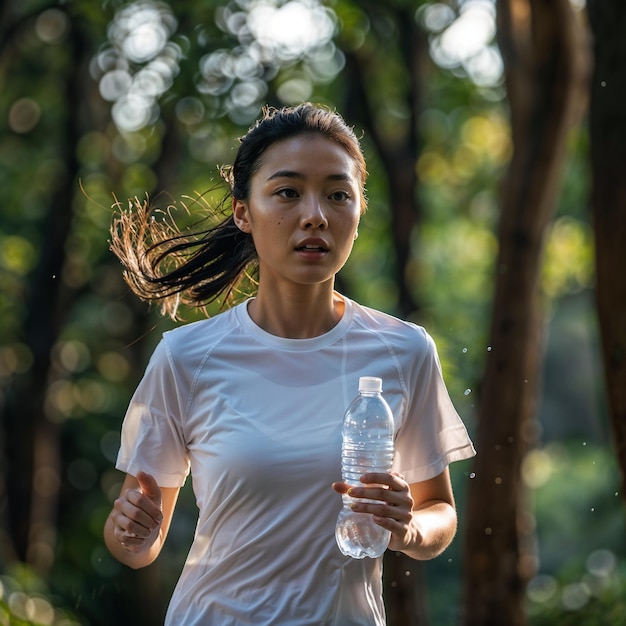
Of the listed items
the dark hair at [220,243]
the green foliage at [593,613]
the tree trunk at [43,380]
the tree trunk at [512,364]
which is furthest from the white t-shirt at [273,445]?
the tree trunk at [43,380]

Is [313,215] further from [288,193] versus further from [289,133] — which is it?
[289,133]

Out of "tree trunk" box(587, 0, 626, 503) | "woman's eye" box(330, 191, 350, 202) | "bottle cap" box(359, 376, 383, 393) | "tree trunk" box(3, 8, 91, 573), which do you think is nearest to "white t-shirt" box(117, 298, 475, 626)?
"bottle cap" box(359, 376, 383, 393)

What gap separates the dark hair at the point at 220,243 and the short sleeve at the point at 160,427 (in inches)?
25.1

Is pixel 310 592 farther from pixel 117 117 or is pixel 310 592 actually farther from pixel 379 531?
pixel 117 117

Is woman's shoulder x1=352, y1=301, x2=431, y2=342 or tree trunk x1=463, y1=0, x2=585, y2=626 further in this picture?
tree trunk x1=463, y1=0, x2=585, y2=626

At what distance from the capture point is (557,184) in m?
8.86

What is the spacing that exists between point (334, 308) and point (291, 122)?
1.86ft

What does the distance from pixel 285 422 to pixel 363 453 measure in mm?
233

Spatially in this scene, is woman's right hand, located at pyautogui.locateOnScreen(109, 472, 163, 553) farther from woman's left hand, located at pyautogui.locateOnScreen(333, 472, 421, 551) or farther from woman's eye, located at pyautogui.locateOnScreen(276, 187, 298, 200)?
woman's eye, located at pyautogui.locateOnScreen(276, 187, 298, 200)

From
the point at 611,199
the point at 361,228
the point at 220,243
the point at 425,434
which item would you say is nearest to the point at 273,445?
the point at 425,434

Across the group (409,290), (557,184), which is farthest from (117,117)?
(557,184)

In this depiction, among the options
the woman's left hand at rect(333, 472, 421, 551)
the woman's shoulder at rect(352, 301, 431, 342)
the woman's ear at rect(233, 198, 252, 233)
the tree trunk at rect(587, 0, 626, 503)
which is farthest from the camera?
the tree trunk at rect(587, 0, 626, 503)

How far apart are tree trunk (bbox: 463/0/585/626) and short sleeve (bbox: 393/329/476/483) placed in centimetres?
538

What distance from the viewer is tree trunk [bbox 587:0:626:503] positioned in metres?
4.74
